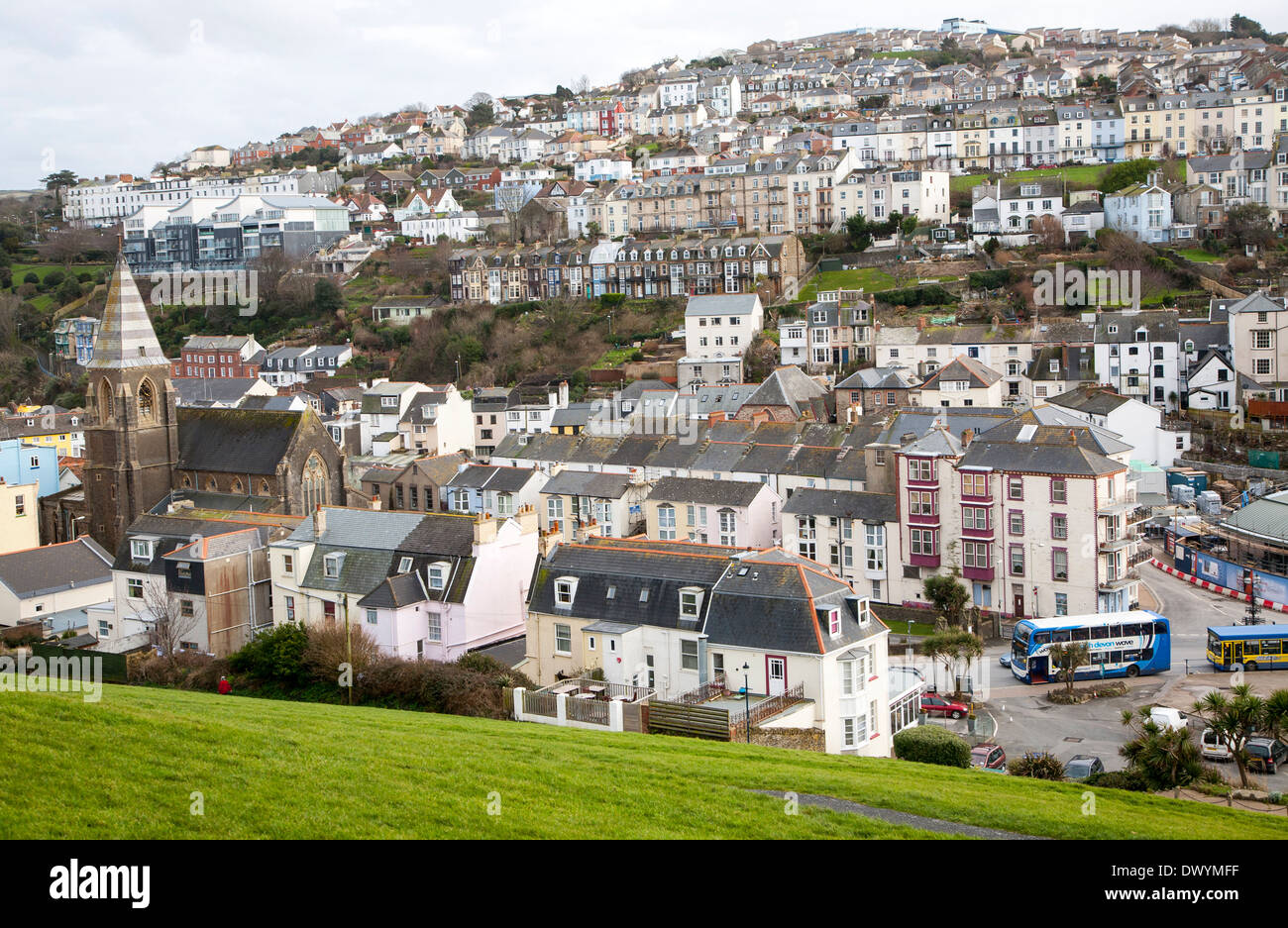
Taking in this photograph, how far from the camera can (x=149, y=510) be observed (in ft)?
158

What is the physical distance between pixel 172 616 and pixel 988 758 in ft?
75.4

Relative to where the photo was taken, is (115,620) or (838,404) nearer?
(115,620)

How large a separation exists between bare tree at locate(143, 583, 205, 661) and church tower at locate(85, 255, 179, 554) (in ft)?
40.9

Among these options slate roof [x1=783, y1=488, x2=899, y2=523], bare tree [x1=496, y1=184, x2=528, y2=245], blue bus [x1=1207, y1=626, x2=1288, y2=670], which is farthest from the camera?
bare tree [x1=496, y1=184, x2=528, y2=245]

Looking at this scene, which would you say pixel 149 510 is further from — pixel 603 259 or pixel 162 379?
pixel 603 259

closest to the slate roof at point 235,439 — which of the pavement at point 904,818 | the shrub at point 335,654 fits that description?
the shrub at point 335,654

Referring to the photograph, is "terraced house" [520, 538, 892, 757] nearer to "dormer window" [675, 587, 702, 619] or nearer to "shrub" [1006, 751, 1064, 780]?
"dormer window" [675, 587, 702, 619]

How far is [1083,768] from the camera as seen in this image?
24.9 m

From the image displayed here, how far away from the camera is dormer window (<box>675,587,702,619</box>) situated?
27469mm

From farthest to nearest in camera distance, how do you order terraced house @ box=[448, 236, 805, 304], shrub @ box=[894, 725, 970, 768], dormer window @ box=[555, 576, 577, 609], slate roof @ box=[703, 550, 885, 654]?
1. terraced house @ box=[448, 236, 805, 304]
2. dormer window @ box=[555, 576, 577, 609]
3. slate roof @ box=[703, 550, 885, 654]
4. shrub @ box=[894, 725, 970, 768]

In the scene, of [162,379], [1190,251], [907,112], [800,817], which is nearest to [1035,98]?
[907,112]

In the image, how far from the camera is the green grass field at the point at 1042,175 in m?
92.5

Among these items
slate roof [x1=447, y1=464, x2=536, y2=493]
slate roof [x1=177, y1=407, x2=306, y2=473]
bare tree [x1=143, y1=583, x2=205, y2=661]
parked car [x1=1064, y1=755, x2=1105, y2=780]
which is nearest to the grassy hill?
parked car [x1=1064, y1=755, x2=1105, y2=780]

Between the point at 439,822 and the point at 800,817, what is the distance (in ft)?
13.0
